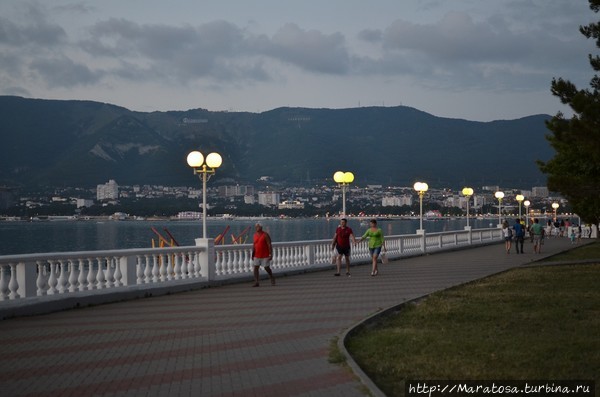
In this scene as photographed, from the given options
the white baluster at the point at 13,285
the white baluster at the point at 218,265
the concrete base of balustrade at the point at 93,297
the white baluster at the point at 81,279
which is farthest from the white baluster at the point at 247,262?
the white baluster at the point at 13,285

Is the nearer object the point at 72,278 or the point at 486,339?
the point at 486,339

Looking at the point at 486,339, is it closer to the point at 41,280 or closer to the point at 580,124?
the point at 41,280

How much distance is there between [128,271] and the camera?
1778 cm

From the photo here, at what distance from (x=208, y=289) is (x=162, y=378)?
11.4 m

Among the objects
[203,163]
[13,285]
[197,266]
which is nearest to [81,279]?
[13,285]

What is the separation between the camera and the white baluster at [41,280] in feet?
48.8

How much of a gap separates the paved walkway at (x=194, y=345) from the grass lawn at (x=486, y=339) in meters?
0.58

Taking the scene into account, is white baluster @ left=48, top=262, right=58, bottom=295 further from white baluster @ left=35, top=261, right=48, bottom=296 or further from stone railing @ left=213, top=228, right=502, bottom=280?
stone railing @ left=213, top=228, right=502, bottom=280

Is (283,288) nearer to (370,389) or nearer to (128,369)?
(128,369)

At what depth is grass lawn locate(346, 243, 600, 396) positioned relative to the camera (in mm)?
9023

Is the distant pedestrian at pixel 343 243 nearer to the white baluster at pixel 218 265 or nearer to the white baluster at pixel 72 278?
the white baluster at pixel 218 265

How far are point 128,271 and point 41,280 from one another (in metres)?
2.99

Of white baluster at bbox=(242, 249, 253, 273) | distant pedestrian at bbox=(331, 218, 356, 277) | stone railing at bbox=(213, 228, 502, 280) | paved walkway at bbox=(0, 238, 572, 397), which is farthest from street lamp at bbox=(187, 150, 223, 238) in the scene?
distant pedestrian at bbox=(331, 218, 356, 277)

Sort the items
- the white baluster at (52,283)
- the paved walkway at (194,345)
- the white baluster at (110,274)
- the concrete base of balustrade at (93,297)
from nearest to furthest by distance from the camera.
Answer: the paved walkway at (194,345) < the concrete base of balustrade at (93,297) < the white baluster at (52,283) < the white baluster at (110,274)
